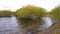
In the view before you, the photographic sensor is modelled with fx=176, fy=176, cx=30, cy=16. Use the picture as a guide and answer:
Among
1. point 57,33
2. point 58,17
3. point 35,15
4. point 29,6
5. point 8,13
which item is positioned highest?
point 8,13

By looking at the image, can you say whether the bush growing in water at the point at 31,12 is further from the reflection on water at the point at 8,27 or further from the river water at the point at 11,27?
the reflection on water at the point at 8,27

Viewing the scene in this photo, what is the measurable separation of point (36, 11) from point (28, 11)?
10.1ft

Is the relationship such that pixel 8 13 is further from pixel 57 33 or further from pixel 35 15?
pixel 57 33

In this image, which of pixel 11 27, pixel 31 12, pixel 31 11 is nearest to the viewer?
→ pixel 11 27

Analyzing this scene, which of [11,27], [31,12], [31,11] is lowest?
[11,27]

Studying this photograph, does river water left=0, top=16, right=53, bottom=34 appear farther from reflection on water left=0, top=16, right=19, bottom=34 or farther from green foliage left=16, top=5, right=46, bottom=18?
green foliage left=16, top=5, right=46, bottom=18

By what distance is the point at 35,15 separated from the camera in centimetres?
6209

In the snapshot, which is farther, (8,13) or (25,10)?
(8,13)

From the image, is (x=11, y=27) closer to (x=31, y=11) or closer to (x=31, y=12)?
(x=31, y=12)

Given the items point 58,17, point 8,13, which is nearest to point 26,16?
point 8,13

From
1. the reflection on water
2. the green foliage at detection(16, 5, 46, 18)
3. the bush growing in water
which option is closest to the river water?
the reflection on water

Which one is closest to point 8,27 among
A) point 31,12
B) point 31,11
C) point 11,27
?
point 11,27

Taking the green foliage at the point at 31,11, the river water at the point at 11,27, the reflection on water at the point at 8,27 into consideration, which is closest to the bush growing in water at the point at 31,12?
the green foliage at the point at 31,11

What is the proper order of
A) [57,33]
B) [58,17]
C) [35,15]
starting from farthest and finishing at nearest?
[35,15] < [58,17] < [57,33]
